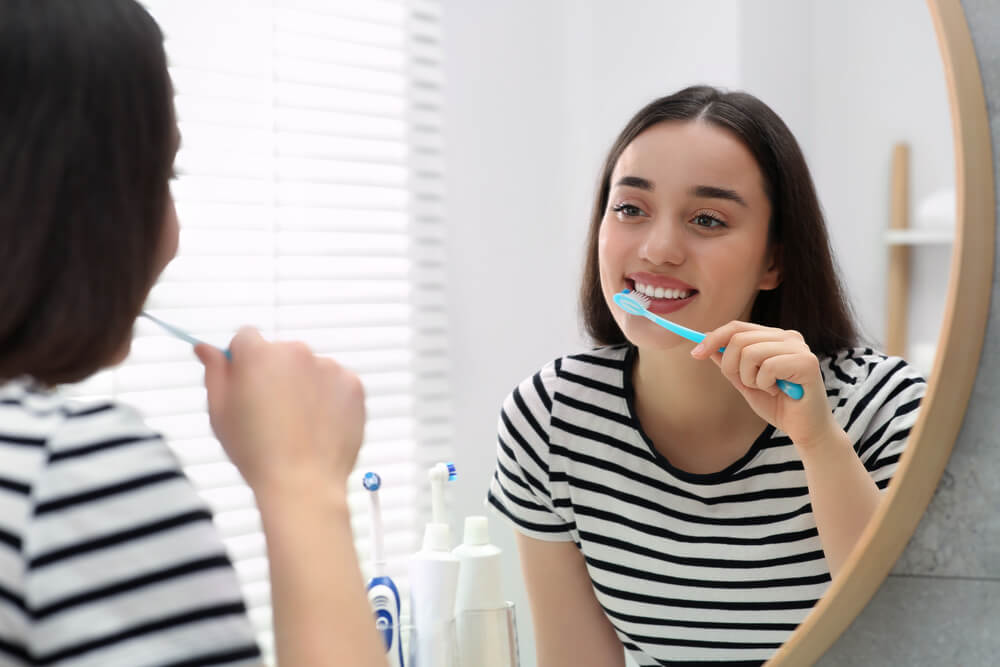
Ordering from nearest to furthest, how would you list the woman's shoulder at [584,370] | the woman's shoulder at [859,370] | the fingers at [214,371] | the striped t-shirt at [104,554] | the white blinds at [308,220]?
the striped t-shirt at [104,554] → the fingers at [214,371] → the woman's shoulder at [859,370] → the woman's shoulder at [584,370] → the white blinds at [308,220]

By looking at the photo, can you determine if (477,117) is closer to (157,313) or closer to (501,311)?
(501,311)

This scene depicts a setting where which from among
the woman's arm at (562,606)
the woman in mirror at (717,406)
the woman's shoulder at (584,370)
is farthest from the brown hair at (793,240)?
the woman's arm at (562,606)

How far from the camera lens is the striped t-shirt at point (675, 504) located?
513 mm

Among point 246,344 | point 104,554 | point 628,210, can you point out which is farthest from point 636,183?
point 104,554

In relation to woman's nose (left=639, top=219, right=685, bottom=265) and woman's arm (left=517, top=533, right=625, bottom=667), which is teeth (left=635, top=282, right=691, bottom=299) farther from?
woman's arm (left=517, top=533, right=625, bottom=667)

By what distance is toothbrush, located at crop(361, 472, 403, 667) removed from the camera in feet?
2.17

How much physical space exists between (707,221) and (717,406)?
119 millimetres

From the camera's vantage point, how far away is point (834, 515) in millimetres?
521

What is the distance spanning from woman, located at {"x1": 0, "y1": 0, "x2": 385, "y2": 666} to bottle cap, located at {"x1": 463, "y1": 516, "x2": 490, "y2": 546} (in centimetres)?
30

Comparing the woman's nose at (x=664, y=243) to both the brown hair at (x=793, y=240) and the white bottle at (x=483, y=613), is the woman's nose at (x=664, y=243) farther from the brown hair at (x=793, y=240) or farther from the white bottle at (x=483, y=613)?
the white bottle at (x=483, y=613)

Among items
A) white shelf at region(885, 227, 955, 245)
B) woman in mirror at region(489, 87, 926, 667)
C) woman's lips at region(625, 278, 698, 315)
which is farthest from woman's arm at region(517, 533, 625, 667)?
white shelf at region(885, 227, 955, 245)

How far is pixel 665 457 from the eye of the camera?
60 cm

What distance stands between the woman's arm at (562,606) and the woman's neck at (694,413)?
0.13 m

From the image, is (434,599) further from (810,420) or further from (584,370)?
(810,420)
